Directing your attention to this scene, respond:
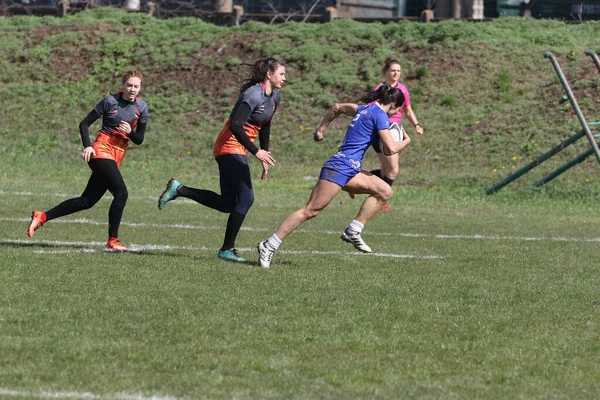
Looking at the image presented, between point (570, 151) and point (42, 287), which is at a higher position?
point (42, 287)

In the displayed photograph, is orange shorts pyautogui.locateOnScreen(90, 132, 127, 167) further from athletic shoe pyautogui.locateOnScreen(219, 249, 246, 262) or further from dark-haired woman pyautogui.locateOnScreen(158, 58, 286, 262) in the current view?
athletic shoe pyautogui.locateOnScreen(219, 249, 246, 262)

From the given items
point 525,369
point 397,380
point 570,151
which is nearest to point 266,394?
point 397,380

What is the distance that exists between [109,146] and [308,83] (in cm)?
1865

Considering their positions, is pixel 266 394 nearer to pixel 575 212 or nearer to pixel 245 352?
pixel 245 352

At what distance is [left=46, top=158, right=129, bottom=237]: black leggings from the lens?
38.0 feet

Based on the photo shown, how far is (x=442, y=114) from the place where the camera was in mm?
27578

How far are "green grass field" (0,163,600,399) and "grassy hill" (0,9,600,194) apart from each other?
406 inches

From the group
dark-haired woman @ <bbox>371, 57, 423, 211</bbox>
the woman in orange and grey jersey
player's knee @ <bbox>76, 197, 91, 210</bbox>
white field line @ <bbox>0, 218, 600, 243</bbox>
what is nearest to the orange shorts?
the woman in orange and grey jersey

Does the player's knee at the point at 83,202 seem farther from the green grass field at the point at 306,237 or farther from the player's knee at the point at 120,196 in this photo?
the green grass field at the point at 306,237

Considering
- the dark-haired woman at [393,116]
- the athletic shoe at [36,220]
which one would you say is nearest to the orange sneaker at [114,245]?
the athletic shoe at [36,220]

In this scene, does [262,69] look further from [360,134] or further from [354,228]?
[354,228]

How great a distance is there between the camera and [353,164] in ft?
35.4

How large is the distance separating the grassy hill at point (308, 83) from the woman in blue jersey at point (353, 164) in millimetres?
11210

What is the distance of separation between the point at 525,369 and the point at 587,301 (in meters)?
2.65
